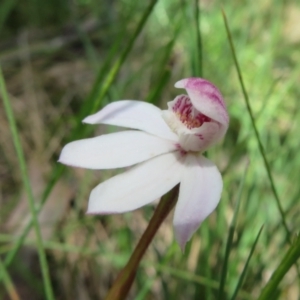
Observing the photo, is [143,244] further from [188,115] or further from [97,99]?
[97,99]

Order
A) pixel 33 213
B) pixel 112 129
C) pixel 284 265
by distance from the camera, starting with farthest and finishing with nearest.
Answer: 1. pixel 112 129
2. pixel 33 213
3. pixel 284 265

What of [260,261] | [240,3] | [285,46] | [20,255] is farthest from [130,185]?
[240,3]

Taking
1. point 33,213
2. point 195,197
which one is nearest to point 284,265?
point 195,197

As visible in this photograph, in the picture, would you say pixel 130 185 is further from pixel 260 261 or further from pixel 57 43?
pixel 57 43

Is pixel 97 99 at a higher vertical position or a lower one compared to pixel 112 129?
higher

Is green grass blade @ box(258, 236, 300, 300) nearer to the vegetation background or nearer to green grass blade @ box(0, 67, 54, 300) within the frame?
the vegetation background

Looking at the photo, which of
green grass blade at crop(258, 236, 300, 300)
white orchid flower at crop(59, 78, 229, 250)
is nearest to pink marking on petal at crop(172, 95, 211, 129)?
white orchid flower at crop(59, 78, 229, 250)

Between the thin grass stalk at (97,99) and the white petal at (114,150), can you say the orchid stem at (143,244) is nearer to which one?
the white petal at (114,150)
